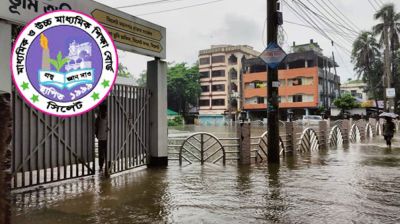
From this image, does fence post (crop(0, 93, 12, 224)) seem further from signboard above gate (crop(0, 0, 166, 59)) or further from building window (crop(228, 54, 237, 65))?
building window (crop(228, 54, 237, 65))

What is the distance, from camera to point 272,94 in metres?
12.1

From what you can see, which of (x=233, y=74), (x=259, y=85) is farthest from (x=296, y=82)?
(x=233, y=74)

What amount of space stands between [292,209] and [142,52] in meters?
6.09

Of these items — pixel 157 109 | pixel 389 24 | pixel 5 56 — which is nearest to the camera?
pixel 5 56

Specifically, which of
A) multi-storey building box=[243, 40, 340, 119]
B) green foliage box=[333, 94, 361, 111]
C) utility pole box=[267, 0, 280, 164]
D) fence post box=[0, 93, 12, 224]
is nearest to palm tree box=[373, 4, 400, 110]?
green foliage box=[333, 94, 361, 111]

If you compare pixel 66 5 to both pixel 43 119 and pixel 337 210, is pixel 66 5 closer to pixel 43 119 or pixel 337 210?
pixel 43 119

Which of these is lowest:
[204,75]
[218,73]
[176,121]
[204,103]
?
[176,121]

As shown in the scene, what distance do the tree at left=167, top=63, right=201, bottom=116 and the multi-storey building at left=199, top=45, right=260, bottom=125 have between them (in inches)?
79.4

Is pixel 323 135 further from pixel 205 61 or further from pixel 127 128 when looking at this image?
pixel 205 61

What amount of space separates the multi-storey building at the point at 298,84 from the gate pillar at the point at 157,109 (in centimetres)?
5145

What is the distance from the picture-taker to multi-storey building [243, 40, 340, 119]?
204 ft

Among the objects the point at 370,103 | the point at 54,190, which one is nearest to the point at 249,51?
the point at 370,103

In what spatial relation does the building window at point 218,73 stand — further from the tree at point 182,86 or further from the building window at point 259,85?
the building window at point 259,85

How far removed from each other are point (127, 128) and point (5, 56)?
393 centimetres
